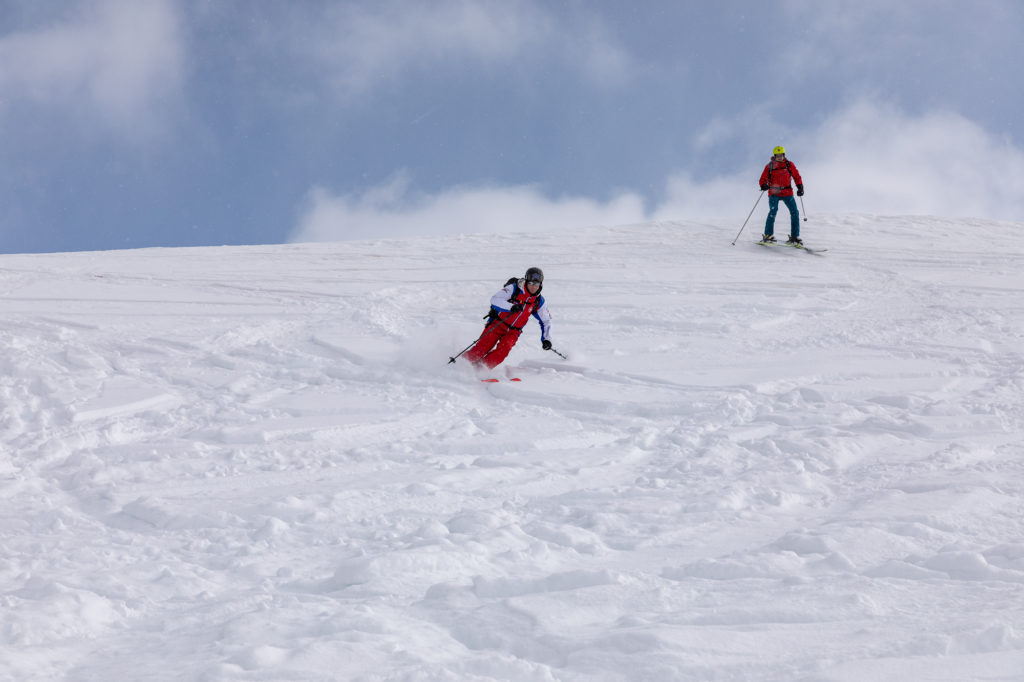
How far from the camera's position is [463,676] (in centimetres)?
264

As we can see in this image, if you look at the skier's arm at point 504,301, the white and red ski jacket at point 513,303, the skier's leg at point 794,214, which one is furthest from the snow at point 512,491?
the skier's leg at point 794,214

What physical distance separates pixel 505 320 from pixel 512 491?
144 inches

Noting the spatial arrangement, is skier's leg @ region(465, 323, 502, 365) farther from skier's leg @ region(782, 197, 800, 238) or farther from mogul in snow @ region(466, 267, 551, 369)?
skier's leg @ region(782, 197, 800, 238)

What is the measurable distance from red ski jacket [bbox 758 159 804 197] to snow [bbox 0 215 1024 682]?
14.7ft

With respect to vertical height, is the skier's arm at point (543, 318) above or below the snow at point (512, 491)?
above

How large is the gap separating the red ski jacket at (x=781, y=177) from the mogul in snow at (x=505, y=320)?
867 cm

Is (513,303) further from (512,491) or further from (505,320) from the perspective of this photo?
(512,491)

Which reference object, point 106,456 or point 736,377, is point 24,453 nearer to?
point 106,456

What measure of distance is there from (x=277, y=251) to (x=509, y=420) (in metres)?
10.7

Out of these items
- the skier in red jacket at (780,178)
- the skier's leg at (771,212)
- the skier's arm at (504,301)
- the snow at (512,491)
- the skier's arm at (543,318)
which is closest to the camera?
the snow at (512,491)

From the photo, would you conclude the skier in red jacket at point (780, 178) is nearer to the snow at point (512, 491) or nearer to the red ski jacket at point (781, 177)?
the red ski jacket at point (781, 177)

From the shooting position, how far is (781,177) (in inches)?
588

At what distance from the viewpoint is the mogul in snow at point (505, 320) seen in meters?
8.04

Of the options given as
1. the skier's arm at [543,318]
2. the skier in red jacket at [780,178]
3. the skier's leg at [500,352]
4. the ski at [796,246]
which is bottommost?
the skier's leg at [500,352]
